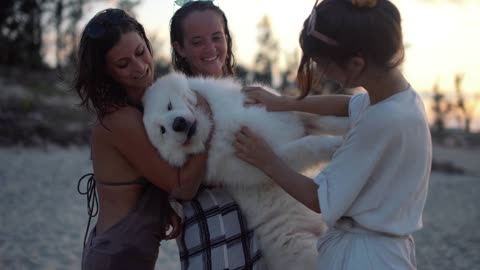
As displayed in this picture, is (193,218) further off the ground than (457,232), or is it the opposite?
(193,218)

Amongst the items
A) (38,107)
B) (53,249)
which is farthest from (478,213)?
(38,107)

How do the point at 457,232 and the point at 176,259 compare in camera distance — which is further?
the point at 457,232

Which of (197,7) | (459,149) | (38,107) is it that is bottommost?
(459,149)

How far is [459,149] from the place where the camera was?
2127 centimetres

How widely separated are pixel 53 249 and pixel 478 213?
7.57 metres

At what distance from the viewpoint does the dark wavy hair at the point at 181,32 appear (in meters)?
2.75

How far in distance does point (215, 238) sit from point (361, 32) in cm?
112

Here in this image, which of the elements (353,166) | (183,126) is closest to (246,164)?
(183,126)

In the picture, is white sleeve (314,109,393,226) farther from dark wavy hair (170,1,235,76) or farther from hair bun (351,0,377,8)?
dark wavy hair (170,1,235,76)

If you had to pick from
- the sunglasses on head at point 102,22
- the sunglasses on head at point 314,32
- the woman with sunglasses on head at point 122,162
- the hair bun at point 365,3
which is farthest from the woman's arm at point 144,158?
the hair bun at point 365,3

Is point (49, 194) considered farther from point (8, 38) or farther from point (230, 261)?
point (8, 38)

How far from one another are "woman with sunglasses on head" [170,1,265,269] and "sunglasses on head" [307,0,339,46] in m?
0.97

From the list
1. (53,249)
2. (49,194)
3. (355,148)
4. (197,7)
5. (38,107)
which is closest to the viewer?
(355,148)

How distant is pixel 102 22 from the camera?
2320 mm
